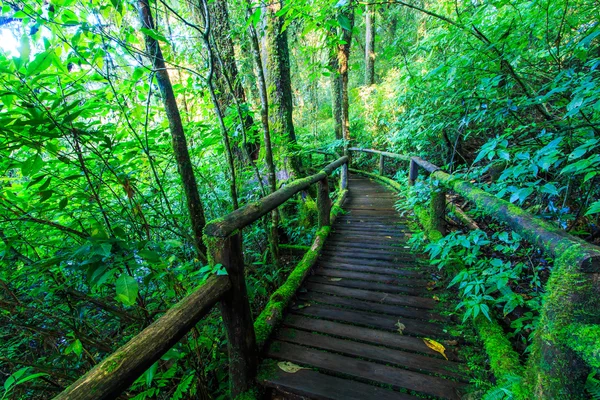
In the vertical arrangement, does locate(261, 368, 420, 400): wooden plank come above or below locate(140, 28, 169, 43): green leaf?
below

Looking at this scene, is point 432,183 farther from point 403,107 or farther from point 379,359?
point 403,107

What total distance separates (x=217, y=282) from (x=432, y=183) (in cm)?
281

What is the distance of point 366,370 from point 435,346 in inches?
24.2

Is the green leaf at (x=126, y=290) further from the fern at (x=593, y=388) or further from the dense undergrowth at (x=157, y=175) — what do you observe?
the fern at (x=593, y=388)

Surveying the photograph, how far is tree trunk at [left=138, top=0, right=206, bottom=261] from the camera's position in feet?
7.82

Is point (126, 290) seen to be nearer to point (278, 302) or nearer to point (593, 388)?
→ point (278, 302)

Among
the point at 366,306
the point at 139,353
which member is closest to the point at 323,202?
the point at 366,306

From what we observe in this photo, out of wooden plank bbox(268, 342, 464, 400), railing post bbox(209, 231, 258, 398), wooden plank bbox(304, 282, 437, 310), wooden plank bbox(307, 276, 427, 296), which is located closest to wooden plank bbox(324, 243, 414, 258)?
wooden plank bbox(307, 276, 427, 296)

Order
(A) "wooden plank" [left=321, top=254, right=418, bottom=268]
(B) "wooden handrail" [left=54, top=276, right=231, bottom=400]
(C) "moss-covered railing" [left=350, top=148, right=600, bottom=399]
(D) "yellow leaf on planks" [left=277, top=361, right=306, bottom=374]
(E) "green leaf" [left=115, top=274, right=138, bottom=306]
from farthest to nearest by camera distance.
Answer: (A) "wooden plank" [left=321, top=254, right=418, bottom=268] < (D) "yellow leaf on planks" [left=277, top=361, right=306, bottom=374] < (E) "green leaf" [left=115, top=274, right=138, bottom=306] < (C) "moss-covered railing" [left=350, top=148, right=600, bottom=399] < (B) "wooden handrail" [left=54, top=276, right=231, bottom=400]

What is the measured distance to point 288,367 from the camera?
1.96 meters

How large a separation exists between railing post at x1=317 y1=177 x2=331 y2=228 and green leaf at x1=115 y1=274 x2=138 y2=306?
3.21m

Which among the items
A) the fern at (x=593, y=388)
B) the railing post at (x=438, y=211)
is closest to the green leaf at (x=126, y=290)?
the fern at (x=593, y=388)

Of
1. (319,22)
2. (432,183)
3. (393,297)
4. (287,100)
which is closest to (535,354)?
(393,297)

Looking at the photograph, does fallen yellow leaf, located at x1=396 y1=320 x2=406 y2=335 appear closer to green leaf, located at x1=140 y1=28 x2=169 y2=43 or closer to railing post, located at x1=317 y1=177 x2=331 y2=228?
railing post, located at x1=317 y1=177 x2=331 y2=228
